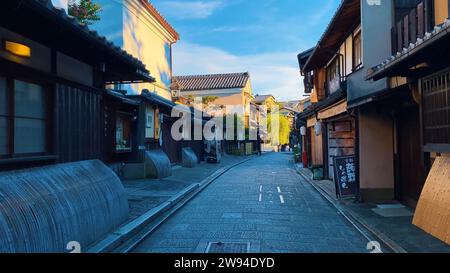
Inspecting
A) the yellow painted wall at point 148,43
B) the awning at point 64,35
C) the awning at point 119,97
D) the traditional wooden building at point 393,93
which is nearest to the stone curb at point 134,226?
the awning at point 64,35

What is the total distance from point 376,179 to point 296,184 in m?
6.69

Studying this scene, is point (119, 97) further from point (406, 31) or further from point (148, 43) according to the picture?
point (406, 31)

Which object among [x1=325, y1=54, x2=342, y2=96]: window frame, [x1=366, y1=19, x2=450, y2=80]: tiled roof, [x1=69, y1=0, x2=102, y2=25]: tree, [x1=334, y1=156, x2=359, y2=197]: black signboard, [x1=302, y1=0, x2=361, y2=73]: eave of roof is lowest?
[x1=334, y1=156, x2=359, y2=197]: black signboard

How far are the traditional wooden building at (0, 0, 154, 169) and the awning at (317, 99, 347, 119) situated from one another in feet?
24.8

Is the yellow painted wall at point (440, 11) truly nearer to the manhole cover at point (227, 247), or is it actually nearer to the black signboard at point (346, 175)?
the black signboard at point (346, 175)

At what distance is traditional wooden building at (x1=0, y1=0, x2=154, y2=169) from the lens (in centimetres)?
595

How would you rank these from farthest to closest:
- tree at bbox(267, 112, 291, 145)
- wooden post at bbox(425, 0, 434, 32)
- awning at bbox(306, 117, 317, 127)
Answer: tree at bbox(267, 112, 291, 145) → awning at bbox(306, 117, 317, 127) → wooden post at bbox(425, 0, 434, 32)

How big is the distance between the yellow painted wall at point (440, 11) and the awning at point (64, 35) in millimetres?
6641

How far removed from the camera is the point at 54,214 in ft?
19.6

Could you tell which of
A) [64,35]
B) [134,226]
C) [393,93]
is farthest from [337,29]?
[64,35]

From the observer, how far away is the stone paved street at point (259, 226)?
24.8 ft

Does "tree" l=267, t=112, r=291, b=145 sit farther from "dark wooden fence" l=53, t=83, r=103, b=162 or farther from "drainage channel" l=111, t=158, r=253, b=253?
"dark wooden fence" l=53, t=83, r=103, b=162

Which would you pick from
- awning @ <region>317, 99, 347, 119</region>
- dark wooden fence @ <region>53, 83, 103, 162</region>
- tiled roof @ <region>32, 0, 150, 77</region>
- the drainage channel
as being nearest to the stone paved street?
the drainage channel

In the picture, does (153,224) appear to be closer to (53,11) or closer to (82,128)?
(82,128)
